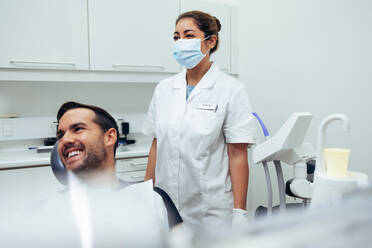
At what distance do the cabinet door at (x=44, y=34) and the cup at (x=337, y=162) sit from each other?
1945 millimetres

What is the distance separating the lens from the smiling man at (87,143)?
A: 0.92 meters

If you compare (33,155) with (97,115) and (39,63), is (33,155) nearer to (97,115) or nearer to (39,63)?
(39,63)

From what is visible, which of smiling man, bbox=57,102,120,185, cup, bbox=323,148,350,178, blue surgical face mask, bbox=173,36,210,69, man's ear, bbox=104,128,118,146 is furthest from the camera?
blue surgical face mask, bbox=173,36,210,69

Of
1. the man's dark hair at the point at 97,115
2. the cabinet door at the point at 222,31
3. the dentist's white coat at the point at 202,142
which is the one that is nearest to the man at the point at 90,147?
the man's dark hair at the point at 97,115

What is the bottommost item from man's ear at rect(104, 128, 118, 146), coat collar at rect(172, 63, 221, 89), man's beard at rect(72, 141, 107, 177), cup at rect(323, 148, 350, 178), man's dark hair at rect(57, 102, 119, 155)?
man's beard at rect(72, 141, 107, 177)

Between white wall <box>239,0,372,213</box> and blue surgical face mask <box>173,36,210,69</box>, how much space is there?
88 cm

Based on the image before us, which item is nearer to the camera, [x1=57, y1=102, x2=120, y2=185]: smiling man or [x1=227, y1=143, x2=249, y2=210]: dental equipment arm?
[x1=57, y1=102, x2=120, y2=185]: smiling man

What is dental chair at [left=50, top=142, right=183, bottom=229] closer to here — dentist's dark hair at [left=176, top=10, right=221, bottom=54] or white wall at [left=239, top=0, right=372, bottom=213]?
dentist's dark hair at [left=176, top=10, right=221, bottom=54]

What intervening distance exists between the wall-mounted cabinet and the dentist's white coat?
0.88 meters

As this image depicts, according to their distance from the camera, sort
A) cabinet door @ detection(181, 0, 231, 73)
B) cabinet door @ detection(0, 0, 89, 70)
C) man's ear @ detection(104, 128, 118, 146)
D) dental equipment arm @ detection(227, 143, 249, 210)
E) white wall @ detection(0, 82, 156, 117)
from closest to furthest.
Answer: man's ear @ detection(104, 128, 118, 146)
dental equipment arm @ detection(227, 143, 249, 210)
cabinet door @ detection(0, 0, 89, 70)
white wall @ detection(0, 82, 156, 117)
cabinet door @ detection(181, 0, 231, 73)

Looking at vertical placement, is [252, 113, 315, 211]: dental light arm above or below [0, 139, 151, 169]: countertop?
above

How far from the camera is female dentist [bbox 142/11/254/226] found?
1.38 meters

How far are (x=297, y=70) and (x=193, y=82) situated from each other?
93cm

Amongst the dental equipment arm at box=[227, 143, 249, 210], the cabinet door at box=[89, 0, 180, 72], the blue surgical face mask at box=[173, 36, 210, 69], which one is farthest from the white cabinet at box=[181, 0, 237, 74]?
the dental equipment arm at box=[227, 143, 249, 210]
